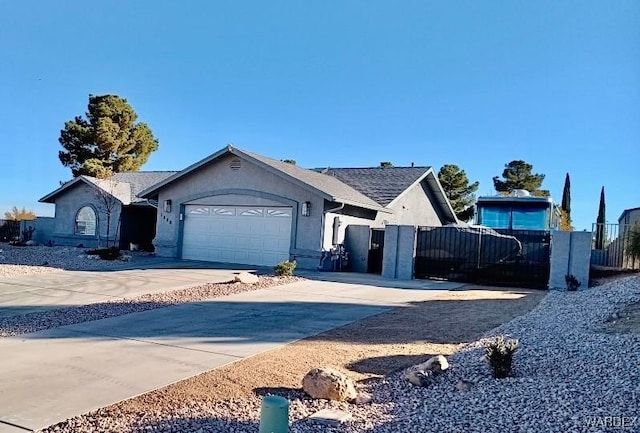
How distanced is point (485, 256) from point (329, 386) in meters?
13.3

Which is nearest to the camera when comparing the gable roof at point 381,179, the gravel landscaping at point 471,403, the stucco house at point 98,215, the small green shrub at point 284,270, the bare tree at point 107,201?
the gravel landscaping at point 471,403

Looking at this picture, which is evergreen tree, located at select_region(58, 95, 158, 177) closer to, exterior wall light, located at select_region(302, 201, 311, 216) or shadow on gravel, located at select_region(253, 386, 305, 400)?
exterior wall light, located at select_region(302, 201, 311, 216)

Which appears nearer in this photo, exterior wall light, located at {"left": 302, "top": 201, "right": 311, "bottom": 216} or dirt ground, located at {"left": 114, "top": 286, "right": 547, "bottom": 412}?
dirt ground, located at {"left": 114, "top": 286, "right": 547, "bottom": 412}

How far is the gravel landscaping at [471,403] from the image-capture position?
421 cm

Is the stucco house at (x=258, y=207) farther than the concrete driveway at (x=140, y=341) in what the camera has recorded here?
Yes

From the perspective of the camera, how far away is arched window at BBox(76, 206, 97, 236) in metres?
25.8

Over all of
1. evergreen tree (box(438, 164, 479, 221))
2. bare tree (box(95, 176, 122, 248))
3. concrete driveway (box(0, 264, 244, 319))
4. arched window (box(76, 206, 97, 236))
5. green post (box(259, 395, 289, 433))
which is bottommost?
concrete driveway (box(0, 264, 244, 319))

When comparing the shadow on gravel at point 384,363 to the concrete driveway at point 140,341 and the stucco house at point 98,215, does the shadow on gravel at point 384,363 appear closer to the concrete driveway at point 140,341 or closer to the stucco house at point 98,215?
the concrete driveway at point 140,341

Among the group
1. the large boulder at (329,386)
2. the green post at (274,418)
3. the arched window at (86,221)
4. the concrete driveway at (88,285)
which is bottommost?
the concrete driveway at (88,285)

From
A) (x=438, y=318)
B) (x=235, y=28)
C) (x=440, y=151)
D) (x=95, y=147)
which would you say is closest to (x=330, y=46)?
(x=235, y=28)

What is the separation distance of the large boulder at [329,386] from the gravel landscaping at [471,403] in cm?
9

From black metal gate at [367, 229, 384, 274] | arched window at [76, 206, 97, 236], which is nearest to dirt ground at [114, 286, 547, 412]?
black metal gate at [367, 229, 384, 274]

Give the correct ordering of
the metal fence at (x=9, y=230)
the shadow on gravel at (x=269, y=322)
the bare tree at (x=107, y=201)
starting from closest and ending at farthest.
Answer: the shadow on gravel at (x=269, y=322), the bare tree at (x=107, y=201), the metal fence at (x=9, y=230)

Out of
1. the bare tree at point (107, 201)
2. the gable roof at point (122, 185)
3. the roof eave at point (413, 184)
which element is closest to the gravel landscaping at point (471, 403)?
the roof eave at point (413, 184)
